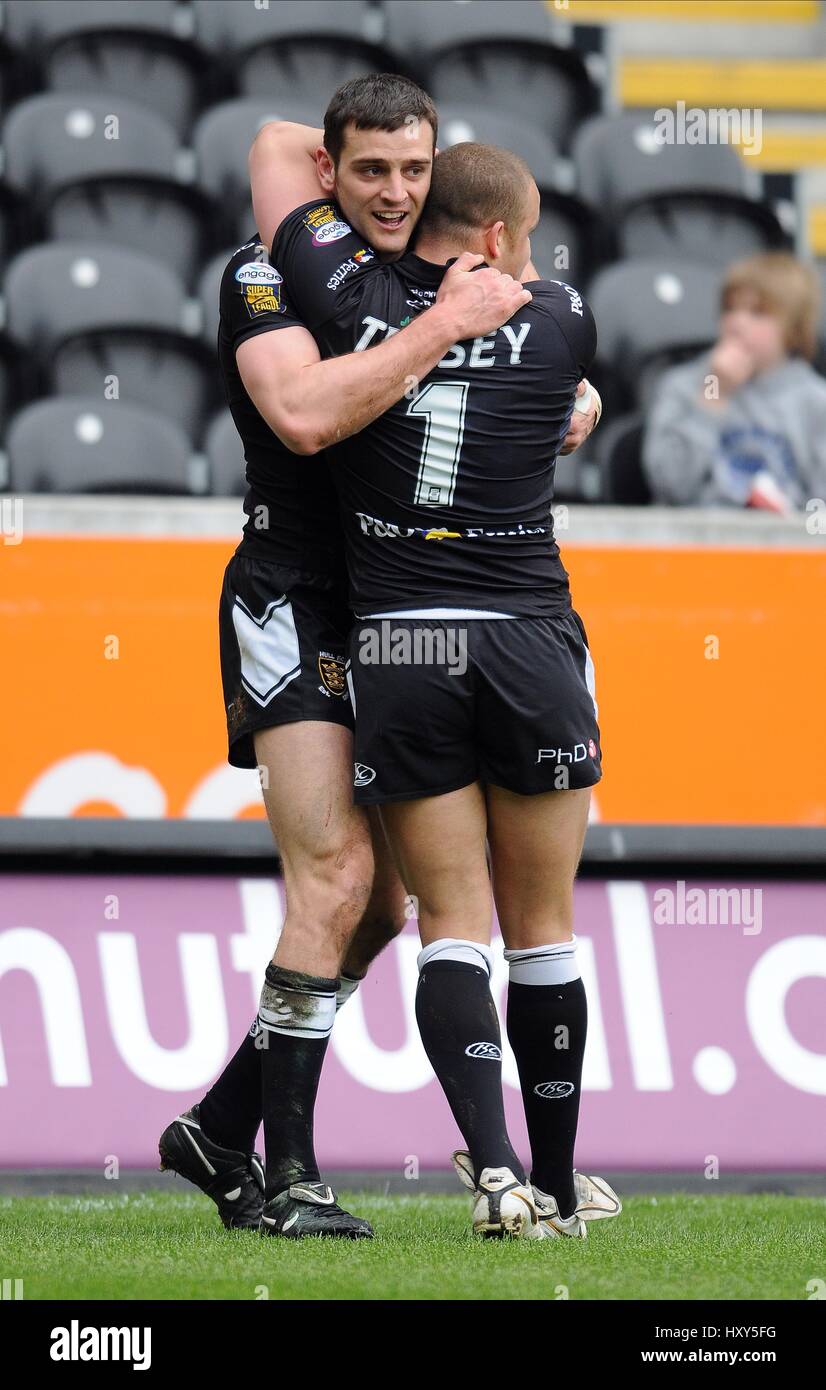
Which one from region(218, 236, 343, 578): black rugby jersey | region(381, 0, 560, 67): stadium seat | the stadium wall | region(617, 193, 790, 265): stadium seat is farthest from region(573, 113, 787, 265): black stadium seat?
region(218, 236, 343, 578): black rugby jersey

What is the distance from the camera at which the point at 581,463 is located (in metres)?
6.38

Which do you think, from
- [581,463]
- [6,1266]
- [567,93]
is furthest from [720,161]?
[6,1266]

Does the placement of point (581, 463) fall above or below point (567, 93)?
below

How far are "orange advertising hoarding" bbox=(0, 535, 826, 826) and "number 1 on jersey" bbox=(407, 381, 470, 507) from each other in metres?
1.53

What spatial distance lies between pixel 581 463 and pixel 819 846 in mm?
2746

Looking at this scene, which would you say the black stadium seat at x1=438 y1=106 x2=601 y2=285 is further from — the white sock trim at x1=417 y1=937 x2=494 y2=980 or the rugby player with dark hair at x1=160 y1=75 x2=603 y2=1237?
the white sock trim at x1=417 y1=937 x2=494 y2=980

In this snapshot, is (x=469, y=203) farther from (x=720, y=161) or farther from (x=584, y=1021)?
(x=720, y=161)

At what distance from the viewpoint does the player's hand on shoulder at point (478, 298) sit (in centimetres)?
262

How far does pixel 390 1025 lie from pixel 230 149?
14.6ft

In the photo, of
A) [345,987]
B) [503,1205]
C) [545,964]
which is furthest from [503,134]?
[503,1205]

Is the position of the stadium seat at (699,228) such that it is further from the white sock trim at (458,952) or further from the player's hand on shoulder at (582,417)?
the white sock trim at (458,952)

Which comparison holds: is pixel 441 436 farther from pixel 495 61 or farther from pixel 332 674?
pixel 495 61

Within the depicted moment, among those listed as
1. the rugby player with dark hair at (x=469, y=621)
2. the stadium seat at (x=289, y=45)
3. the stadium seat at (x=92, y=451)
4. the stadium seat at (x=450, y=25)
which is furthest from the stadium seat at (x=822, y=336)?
the rugby player with dark hair at (x=469, y=621)

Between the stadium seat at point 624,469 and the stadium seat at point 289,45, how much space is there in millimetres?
2312
